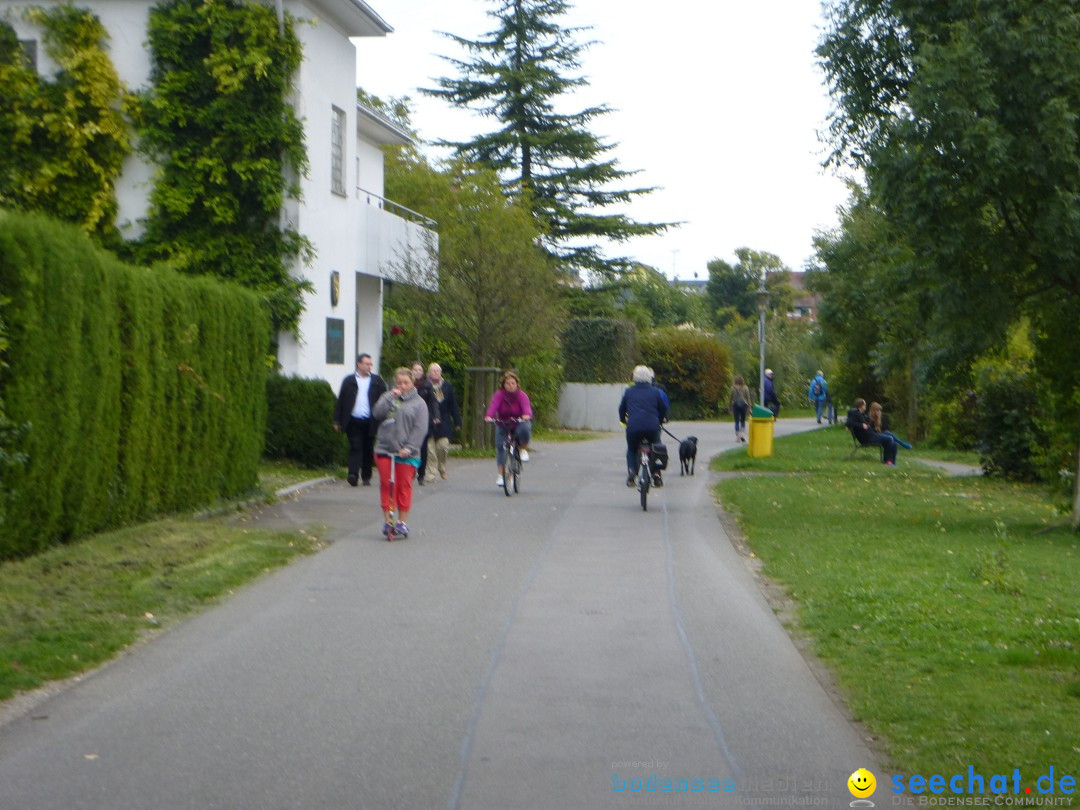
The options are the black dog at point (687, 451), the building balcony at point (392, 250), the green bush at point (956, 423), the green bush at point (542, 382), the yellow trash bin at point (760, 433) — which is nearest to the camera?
the black dog at point (687, 451)

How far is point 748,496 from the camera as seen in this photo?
1994cm

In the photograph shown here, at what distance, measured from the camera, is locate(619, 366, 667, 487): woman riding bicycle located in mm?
17969

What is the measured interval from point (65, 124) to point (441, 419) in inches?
335

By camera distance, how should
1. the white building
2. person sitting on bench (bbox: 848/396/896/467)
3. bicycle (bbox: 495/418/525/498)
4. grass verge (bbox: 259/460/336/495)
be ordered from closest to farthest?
bicycle (bbox: 495/418/525/498) < grass verge (bbox: 259/460/336/495) < the white building < person sitting on bench (bbox: 848/396/896/467)

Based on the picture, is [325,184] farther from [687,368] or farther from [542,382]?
[687,368]

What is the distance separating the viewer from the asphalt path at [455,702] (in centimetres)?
579

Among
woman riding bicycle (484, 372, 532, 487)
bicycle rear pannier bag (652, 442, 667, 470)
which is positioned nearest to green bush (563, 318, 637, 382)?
woman riding bicycle (484, 372, 532, 487)

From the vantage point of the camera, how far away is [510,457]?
1922 centimetres

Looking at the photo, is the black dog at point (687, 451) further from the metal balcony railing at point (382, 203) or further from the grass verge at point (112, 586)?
the grass verge at point (112, 586)

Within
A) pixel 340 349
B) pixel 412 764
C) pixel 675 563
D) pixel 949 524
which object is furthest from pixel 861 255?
pixel 412 764

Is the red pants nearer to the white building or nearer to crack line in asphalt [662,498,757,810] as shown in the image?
crack line in asphalt [662,498,757,810]

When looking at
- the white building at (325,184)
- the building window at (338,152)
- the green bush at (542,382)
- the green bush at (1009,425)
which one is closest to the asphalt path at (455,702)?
the white building at (325,184)

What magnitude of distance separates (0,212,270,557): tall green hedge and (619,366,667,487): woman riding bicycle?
4.95m

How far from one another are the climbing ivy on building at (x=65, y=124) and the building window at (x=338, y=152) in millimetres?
3855
